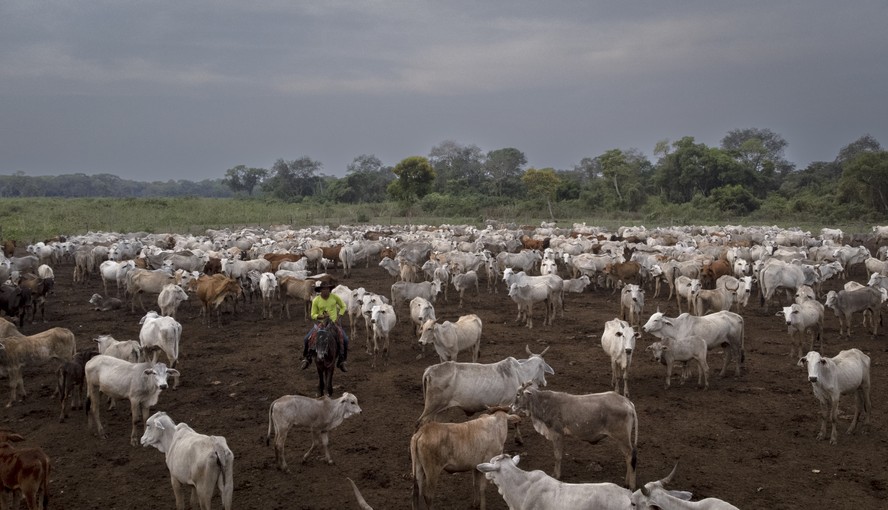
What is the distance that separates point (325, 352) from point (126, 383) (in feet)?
10.4

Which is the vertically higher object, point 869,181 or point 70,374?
point 869,181

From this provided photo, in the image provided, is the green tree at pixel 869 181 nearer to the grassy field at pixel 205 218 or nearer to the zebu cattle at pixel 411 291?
the grassy field at pixel 205 218

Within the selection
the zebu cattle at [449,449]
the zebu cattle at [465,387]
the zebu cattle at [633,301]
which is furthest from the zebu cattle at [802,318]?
the zebu cattle at [449,449]

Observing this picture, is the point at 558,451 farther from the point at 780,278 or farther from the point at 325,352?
the point at 780,278

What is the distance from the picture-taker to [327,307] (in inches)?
466

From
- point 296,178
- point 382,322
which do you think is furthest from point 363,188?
point 382,322

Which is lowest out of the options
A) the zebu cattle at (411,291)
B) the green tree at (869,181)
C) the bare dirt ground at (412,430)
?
the bare dirt ground at (412,430)

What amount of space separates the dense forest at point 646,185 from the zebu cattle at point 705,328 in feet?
143

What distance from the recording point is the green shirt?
11688 mm

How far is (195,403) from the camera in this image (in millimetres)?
11438

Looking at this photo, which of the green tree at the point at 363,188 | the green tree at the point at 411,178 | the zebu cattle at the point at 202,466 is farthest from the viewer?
the green tree at the point at 363,188

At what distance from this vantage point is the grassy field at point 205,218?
149ft

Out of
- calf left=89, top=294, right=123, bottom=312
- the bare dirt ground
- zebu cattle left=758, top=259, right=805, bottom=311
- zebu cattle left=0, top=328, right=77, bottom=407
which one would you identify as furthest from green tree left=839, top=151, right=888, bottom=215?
zebu cattle left=0, top=328, right=77, bottom=407

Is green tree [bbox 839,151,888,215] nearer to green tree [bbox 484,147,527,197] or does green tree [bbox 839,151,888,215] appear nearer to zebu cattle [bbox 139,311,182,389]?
green tree [bbox 484,147,527,197]
